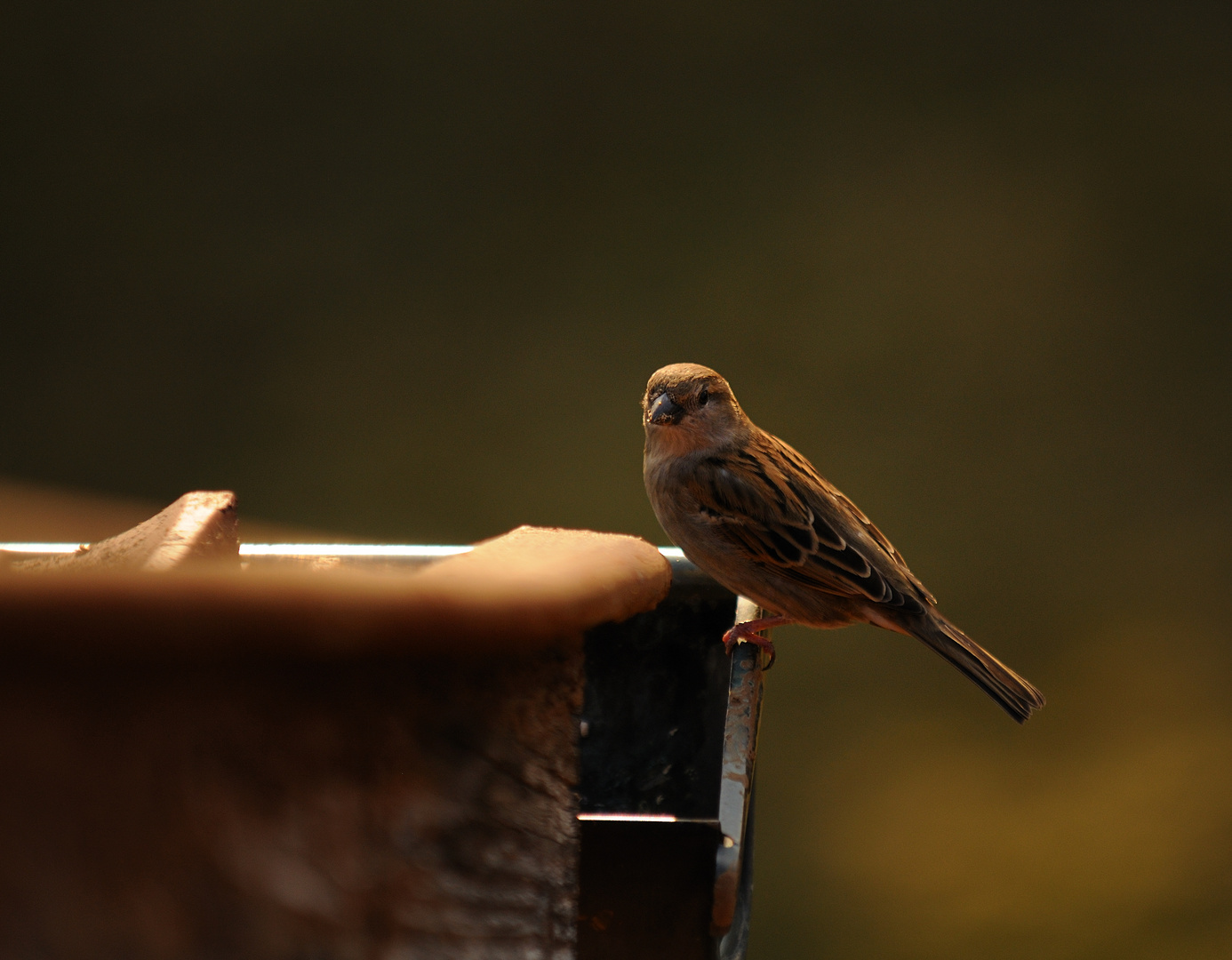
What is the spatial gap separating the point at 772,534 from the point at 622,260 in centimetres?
270

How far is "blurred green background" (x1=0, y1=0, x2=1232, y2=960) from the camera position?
14.1 feet

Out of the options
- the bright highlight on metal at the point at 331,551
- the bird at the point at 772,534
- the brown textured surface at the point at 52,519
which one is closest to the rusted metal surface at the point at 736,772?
the bright highlight on metal at the point at 331,551

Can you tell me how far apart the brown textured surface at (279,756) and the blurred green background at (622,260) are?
3663 millimetres

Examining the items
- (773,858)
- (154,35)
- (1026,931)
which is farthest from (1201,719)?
(154,35)

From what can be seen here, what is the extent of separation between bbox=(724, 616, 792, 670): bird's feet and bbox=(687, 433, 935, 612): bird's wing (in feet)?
0.36

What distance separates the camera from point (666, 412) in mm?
2111

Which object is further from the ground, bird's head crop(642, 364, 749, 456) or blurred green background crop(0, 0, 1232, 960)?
blurred green background crop(0, 0, 1232, 960)

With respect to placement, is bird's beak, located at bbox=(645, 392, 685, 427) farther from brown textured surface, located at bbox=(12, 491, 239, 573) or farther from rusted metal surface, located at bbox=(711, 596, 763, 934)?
brown textured surface, located at bbox=(12, 491, 239, 573)

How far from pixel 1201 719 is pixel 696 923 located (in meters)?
3.52

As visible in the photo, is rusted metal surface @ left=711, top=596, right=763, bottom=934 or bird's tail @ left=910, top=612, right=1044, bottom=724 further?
bird's tail @ left=910, top=612, right=1044, bottom=724

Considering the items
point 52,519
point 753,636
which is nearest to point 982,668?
point 753,636

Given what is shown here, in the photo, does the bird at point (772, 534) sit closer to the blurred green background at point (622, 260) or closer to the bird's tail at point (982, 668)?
the bird's tail at point (982, 668)

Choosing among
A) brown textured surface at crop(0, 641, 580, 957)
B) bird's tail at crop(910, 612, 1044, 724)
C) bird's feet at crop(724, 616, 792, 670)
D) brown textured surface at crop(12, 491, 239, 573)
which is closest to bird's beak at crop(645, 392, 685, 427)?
bird's feet at crop(724, 616, 792, 670)

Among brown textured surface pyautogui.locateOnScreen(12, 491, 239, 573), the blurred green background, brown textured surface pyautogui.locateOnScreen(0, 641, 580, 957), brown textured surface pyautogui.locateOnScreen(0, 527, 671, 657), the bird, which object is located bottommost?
brown textured surface pyautogui.locateOnScreen(0, 641, 580, 957)
